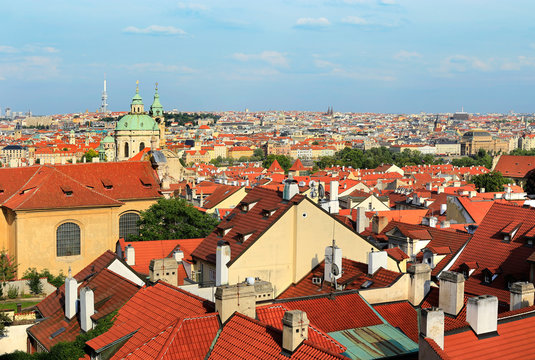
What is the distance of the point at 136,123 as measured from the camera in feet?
319

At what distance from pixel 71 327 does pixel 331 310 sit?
7909 mm

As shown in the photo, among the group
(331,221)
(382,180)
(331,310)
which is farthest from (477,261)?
(382,180)

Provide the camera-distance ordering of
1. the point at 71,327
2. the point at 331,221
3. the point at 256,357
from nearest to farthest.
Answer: the point at 256,357, the point at 71,327, the point at 331,221

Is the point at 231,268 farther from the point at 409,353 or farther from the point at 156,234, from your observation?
the point at 156,234

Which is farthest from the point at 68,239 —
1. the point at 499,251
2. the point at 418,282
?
the point at 418,282

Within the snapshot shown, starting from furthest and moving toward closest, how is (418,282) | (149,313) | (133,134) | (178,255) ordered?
(133,134)
(178,255)
(418,282)
(149,313)

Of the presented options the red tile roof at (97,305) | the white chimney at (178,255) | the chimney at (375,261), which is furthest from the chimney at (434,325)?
the white chimney at (178,255)

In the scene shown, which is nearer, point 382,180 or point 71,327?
point 71,327

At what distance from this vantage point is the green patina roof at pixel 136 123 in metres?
96.5

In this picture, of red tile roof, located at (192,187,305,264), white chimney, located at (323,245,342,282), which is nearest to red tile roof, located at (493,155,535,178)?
red tile roof, located at (192,187,305,264)

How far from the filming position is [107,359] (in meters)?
16.0

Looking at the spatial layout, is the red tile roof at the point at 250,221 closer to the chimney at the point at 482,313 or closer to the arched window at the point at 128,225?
the chimney at the point at 482,313

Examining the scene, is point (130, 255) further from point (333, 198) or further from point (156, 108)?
point (156, 108)

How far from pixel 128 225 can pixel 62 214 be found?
518 cm
